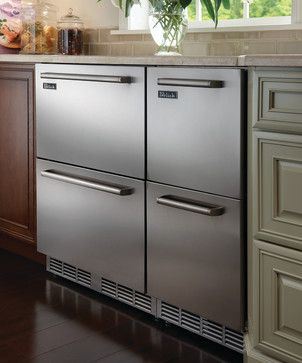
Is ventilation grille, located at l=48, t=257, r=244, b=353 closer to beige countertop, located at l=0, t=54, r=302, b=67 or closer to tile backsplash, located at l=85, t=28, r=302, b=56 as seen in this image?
beige countertop, located at l=0, t=54, r=302, b=67

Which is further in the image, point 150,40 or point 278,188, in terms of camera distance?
point 150,40

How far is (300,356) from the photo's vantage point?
207cm

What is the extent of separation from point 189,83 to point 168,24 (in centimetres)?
69

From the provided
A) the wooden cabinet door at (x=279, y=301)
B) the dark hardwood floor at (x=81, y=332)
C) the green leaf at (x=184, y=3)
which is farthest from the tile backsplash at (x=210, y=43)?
the dark hardwood floor at (x=81, y=332)

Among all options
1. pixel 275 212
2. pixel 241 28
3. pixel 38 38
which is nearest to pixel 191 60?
pixel 275 212

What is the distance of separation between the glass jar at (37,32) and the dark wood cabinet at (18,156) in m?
0.36

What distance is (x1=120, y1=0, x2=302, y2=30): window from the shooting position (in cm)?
292

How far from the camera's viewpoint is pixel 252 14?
3.17m

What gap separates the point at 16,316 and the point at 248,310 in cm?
97

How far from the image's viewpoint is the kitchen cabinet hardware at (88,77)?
8.66ft

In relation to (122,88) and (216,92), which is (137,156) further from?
(216,92)

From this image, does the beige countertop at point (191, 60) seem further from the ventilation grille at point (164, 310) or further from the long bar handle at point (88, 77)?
the ventilation grille at point (164, 310)

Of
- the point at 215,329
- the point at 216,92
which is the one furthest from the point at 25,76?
the point at 215,329

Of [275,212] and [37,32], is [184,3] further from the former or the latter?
[275,212]
